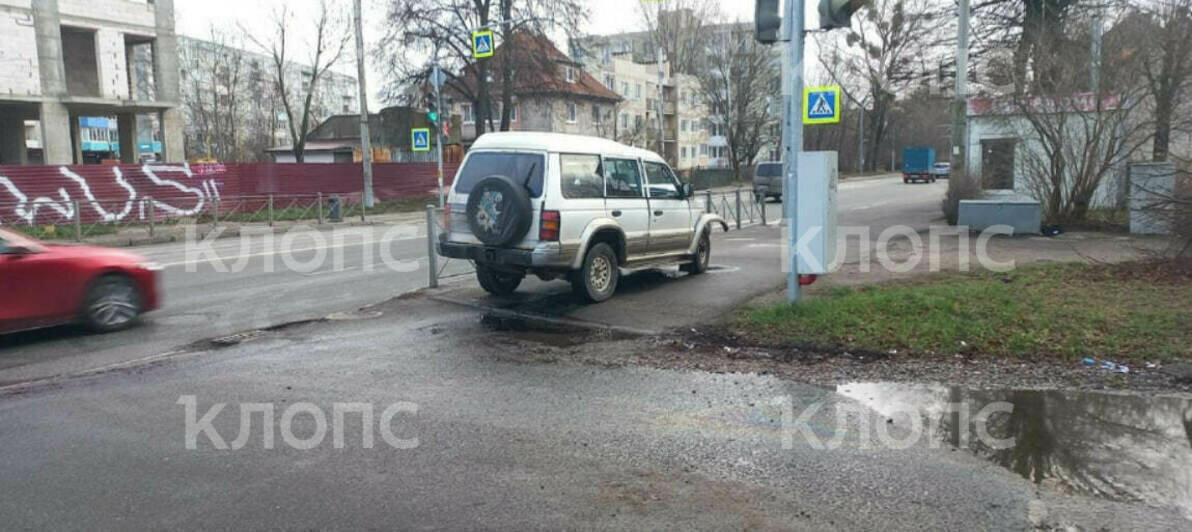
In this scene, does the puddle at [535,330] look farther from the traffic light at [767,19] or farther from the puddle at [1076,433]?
the traffic light at [767,19]

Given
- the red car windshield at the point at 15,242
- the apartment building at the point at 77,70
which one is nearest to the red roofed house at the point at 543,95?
the apartment building at the point at 77,70

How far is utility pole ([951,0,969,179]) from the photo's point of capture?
62.8 ft

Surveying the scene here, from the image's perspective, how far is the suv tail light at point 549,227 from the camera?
9.43 metres

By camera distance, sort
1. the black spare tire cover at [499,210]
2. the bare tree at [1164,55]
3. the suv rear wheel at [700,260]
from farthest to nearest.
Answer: the bare tree at [1164,55] < the suv rear wheel at [700,260] < the black spare tire cover at [499,210]

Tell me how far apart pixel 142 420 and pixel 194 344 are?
2.78m

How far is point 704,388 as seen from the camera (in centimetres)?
651

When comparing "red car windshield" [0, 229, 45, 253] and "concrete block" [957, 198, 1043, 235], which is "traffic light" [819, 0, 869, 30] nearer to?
"red car windshield" [0, 229, 45, 253]

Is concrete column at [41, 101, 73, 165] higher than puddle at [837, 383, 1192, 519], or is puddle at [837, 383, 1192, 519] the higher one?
concrete column at [41, 101, 73, 165]

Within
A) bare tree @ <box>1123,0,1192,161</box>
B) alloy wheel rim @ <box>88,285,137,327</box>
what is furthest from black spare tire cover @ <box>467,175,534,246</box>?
bare tree @ <box>1123,0,1192,161</box>

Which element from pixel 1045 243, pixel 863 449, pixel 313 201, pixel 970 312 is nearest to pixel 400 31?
pixel 313 201

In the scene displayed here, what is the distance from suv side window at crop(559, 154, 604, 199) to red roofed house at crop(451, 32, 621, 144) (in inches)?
1104

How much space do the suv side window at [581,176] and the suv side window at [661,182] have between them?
1.16 meters

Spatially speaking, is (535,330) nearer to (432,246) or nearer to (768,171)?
(432,246)

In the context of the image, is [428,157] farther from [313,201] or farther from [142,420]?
[142,420]
